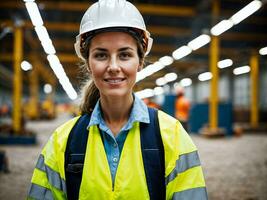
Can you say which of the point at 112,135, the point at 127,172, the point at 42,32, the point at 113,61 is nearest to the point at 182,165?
the point at 127,172

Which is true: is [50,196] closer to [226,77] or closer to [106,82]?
[106,82]

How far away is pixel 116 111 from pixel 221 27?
1089cm

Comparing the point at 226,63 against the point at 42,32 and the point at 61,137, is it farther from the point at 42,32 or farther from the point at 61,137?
the point at 61,137

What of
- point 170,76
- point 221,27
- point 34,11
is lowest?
point 34,11

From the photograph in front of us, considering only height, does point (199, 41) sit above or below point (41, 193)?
above

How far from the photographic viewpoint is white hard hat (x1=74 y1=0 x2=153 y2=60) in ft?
5.71

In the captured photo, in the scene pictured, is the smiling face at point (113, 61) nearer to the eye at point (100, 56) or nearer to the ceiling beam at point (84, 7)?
the eye at point (100, 56)

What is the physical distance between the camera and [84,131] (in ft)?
5.65

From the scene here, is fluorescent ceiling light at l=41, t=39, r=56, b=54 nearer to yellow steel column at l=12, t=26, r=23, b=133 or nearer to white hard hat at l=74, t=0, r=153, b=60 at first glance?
yellow steel column at l=12, t=26, r=23, b=133

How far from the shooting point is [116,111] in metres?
1.81

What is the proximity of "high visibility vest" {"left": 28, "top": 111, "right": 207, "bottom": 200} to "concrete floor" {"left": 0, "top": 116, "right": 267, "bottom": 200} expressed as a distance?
3.57m

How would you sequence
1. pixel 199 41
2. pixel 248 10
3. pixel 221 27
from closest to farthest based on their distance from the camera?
1. pixel 248 10
2. pixel 221 27
3. pixel 199 41

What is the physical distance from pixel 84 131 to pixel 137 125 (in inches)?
10.7

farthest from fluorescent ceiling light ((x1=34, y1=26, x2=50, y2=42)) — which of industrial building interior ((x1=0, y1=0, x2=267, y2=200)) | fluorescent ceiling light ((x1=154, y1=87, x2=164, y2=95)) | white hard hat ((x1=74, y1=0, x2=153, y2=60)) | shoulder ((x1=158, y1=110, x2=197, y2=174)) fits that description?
fluorescent ceiling light ((x1=154, y1=87, x2=164, y2=95))
